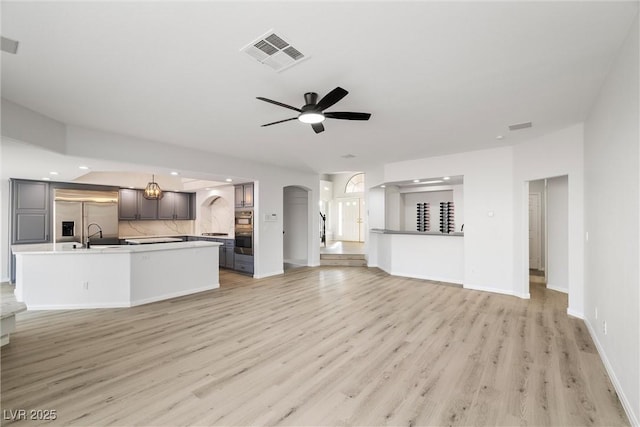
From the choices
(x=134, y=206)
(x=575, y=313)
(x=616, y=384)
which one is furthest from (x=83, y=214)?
(x=575, y=313)

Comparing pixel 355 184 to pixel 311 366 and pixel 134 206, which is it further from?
pixel 311 366

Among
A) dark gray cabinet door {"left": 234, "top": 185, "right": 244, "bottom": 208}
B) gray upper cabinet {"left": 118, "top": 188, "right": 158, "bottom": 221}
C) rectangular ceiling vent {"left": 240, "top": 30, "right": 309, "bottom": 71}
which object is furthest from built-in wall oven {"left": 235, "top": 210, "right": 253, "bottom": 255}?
rectangular ceiling vent {"left": 240, "top": 30, "right": 309, "bottom": 71}

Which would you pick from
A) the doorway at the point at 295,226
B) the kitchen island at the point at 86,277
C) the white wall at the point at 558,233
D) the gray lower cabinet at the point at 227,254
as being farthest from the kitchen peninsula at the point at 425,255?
the kitchen island at the point at 86,277

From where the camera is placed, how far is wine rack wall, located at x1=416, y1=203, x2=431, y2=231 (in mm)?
8703

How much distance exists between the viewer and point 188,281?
17.7ft

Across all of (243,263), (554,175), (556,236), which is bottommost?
(243,263)

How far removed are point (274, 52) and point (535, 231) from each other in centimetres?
795

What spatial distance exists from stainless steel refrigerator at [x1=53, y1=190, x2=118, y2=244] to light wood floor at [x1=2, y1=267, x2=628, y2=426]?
325 cm

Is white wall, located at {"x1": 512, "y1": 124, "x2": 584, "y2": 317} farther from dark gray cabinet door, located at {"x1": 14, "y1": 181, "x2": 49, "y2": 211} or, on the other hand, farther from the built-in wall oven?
dark gray cabinet door, located at {"x1": 14, "y1": 181, "x2": 49, "y2": 211}

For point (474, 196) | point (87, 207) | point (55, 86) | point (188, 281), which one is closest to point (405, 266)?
point (474, 196)

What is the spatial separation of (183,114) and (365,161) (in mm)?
4118

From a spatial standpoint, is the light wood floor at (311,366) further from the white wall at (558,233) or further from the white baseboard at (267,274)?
the white baseboard at (267,274)

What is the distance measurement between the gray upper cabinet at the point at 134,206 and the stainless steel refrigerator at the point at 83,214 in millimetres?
186

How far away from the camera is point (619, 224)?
91.8 inches
